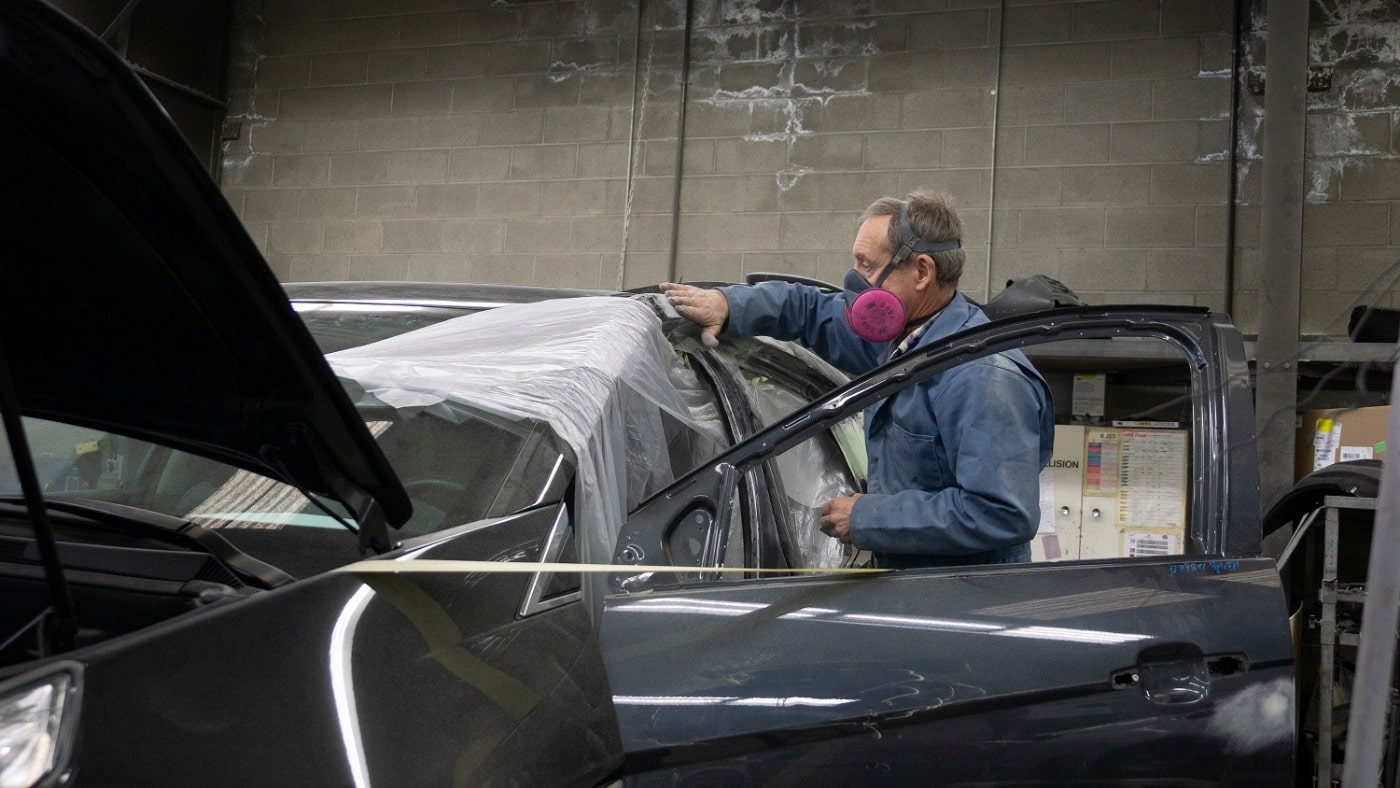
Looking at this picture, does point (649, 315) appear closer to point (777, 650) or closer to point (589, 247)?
point (777, 650)

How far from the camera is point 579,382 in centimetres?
185

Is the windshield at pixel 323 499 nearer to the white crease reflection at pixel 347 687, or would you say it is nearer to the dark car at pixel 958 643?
the dark car at pixel 958 643

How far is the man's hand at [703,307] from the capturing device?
2.48 metres

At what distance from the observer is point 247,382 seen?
1.28 metres

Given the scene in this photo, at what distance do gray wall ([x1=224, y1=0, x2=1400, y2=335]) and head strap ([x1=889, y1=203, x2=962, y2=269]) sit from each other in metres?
4.22

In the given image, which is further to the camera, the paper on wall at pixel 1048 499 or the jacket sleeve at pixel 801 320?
the paper on wall at pixel 1048 499

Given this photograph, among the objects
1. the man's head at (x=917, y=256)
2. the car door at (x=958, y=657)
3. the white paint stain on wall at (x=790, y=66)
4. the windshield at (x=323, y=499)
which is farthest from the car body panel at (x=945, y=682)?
the white paint stain on wall at (x=790, y=66)

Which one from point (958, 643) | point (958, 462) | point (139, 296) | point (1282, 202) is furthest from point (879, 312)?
point (1282, 202)

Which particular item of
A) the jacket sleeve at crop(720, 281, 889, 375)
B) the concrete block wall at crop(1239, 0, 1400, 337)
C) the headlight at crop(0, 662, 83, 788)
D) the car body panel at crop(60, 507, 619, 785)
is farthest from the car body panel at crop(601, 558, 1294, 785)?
the concrete block wall at crop(1239, 0, 1400, 337)

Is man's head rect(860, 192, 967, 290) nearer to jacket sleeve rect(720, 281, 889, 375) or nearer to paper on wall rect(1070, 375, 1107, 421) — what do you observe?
jacket sleeve rect(720, 281, 889, 375)

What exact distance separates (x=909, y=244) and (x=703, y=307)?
476mm

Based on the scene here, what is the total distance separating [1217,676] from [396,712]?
3.73ft

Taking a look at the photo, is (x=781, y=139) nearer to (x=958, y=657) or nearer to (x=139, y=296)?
(x=958, y=657)

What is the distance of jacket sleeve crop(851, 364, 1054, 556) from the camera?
1.84 meters
